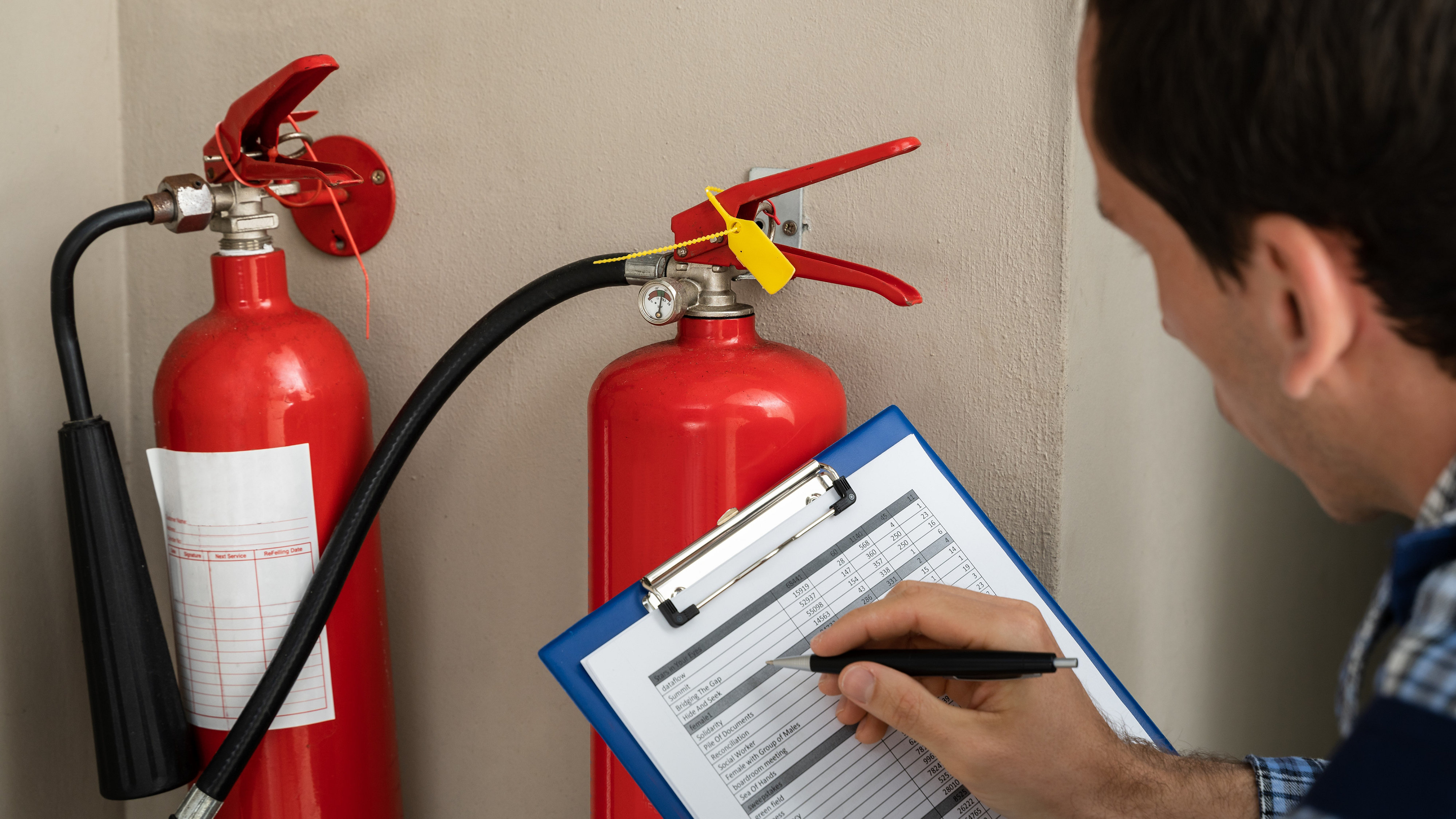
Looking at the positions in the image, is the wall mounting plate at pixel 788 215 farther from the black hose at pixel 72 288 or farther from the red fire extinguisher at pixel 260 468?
the black hose at pixel 72 288

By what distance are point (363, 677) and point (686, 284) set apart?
1.44 ft

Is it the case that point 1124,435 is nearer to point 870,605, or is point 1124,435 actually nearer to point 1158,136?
point 870,605

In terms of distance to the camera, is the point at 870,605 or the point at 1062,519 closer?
the point at 870,605

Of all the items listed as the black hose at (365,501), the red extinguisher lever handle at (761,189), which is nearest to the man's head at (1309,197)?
the red extinguisher lever handle at (761,189)

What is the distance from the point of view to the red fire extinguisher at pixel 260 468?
2.55 ft

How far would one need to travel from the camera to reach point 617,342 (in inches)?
33.6

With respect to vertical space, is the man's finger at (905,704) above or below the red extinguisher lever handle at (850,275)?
below

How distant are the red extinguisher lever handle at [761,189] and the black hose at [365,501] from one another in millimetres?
89

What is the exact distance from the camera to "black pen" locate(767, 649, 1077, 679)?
0.57 meters

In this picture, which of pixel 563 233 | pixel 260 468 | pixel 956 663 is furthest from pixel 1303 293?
pixel 260 468

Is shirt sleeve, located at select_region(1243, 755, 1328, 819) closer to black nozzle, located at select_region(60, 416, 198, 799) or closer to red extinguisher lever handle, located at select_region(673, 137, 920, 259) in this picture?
red extinguisher lever handle, located at select_region(673, 137, 920, 259)

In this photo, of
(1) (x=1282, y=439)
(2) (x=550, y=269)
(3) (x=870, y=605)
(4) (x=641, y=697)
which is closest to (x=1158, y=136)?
(1) (x=1282, y=439)

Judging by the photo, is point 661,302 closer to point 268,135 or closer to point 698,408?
point 698,408

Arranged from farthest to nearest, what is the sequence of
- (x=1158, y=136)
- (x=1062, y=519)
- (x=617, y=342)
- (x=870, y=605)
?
(x=617, y=342), (x=1062, y=519), (x=870, y=605), (x=1158, y=136)
